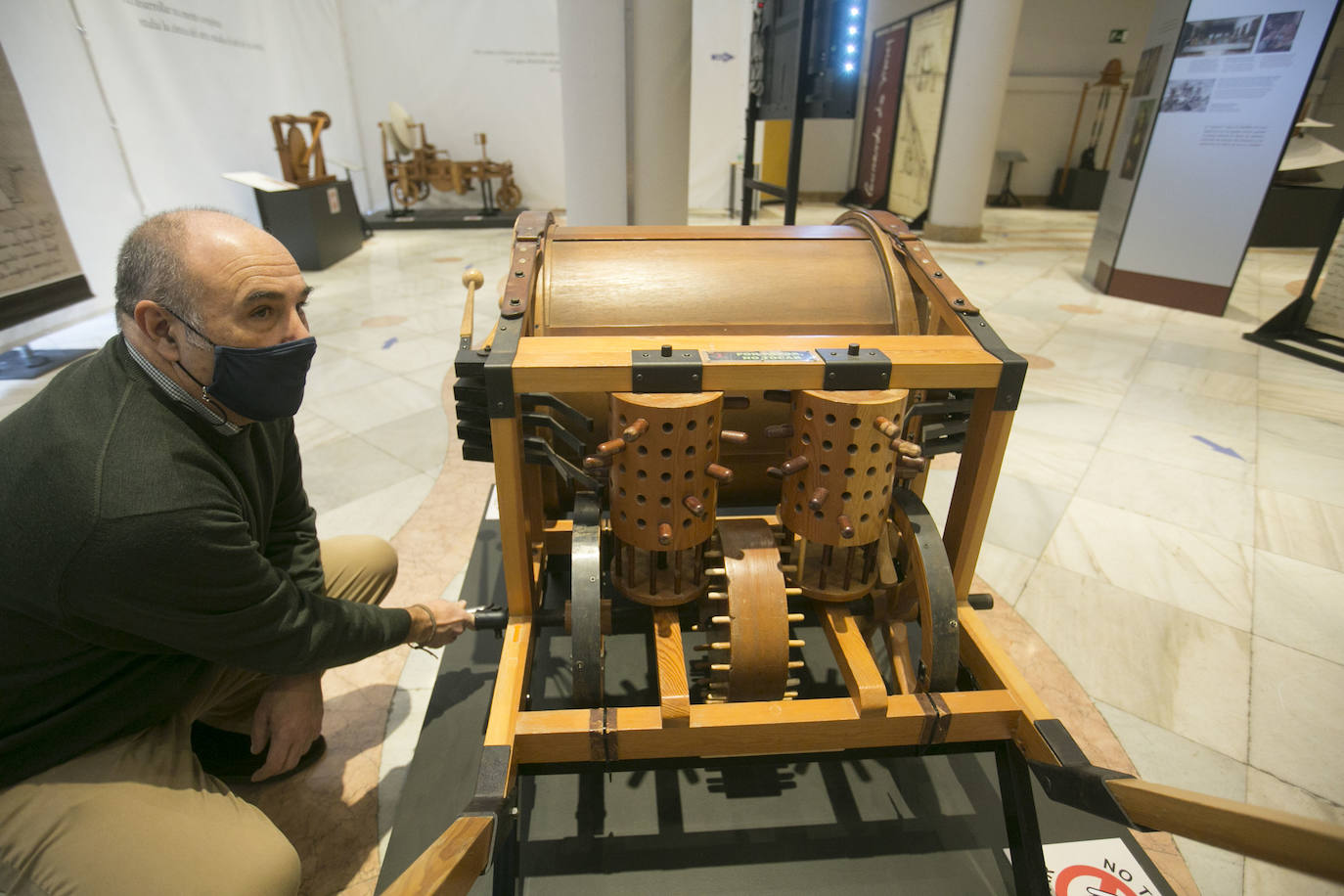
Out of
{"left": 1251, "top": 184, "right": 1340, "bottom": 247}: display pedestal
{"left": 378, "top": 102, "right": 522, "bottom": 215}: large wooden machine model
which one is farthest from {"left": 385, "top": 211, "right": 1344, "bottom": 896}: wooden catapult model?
{"left": 1251, "top": 184, "right": 1340, "bottom": 247}: display pedestal

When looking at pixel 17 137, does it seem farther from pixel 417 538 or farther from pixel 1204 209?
pixel 1204 209

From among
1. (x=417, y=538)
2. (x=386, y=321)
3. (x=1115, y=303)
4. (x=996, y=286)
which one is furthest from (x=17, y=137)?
(x=1115, y=303)

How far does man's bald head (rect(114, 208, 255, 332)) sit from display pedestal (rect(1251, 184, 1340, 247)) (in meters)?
10.9

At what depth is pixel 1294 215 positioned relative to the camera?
8594 millimetres

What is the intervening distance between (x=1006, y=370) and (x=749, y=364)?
0.54m

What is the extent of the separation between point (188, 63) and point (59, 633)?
22.1 feet

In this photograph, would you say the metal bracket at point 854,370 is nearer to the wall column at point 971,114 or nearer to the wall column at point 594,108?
the wall column at point 594,108

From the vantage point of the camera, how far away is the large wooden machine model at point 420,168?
29.9 feet

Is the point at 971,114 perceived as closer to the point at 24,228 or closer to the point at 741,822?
the point at 741,822

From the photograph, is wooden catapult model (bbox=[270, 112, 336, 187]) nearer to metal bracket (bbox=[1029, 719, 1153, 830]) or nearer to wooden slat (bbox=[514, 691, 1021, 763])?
wooden slat (bbox=[514, 691, 1021, 763])

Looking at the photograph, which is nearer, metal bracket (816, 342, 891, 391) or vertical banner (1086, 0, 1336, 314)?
metal bracket (816, 342, 891, 391)

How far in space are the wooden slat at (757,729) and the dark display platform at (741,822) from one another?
0.05 meters

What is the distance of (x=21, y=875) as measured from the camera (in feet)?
3.80

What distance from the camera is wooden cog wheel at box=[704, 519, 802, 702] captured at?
56.2 inches
